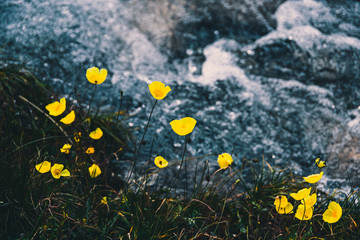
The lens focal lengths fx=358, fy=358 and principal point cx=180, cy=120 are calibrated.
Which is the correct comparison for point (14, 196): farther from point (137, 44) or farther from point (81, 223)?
point (137, 44)

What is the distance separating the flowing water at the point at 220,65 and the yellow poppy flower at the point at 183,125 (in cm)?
86

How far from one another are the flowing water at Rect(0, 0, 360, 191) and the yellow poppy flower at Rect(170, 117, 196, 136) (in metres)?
0.86

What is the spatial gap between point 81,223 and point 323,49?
104 inches

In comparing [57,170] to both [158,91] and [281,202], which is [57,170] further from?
[281,202]

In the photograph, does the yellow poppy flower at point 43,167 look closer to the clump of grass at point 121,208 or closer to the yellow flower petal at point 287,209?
the clump of grass at point 121,208

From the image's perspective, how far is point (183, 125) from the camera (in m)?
1.44

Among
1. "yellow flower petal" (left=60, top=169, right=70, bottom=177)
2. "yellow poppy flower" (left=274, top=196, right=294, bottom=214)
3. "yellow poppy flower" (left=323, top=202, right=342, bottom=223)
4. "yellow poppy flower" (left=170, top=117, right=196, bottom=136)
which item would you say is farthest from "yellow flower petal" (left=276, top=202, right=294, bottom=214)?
"yellow flower petal" (left=60, top=169, right=70, bottom=177)

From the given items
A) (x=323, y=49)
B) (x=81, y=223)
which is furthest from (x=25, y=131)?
(x=323, y=49)

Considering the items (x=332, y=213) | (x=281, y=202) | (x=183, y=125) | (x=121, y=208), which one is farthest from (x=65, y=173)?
(x=332, y=213)

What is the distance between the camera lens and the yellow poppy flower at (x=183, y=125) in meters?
1.42

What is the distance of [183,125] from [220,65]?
1.72 metres

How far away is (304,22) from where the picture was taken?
11.5 feet

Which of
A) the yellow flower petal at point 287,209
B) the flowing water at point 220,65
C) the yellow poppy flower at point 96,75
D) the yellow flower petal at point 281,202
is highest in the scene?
the yellow poppy flower at point 96,75

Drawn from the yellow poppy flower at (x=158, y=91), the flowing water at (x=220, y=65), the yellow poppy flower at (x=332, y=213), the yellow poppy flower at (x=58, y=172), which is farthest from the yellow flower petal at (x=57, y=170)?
the yellow poppy flower at (x=332, y=213)
